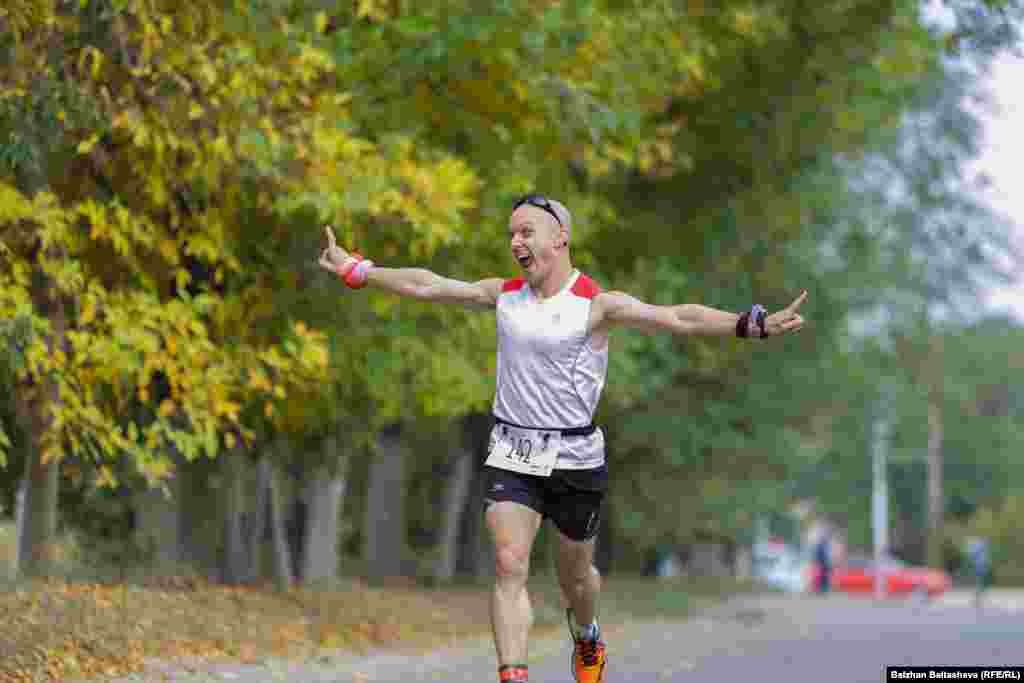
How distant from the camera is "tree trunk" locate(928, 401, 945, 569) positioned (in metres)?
72.1

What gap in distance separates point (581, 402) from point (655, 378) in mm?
14050

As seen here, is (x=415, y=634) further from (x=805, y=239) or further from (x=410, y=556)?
(x=410, y=556)

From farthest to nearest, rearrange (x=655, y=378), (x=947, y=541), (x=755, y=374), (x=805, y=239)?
(x=947, y=541)
(x=755, y=374)
(x=805, y=239)
(x=655, y=378)

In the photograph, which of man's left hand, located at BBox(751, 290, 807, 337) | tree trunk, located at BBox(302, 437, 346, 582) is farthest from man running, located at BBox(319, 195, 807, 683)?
tree trunk, located at BBox(302, 437, 346, 582)

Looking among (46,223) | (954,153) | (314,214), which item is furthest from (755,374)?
(46,223)

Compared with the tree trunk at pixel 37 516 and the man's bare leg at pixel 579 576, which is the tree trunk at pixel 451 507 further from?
the man's bare leg at pixel 579 576

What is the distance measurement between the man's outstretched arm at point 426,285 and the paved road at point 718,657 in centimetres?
342

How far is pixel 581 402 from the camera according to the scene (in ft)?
26.5

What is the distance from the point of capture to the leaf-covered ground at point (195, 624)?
1035cm

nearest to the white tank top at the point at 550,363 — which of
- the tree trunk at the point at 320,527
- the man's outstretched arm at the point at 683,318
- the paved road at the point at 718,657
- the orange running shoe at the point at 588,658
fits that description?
the man's outstretched arm at the point at 683,318

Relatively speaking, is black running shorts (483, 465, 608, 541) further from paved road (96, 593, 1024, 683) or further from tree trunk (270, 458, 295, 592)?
tree trunk (270, 458, 295, 592)

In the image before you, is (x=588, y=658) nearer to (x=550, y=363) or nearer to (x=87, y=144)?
(x=550, y=363)

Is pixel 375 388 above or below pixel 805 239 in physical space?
below

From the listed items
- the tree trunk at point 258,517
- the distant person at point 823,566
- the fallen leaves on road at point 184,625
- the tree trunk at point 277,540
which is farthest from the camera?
the distant person at point 823,566
